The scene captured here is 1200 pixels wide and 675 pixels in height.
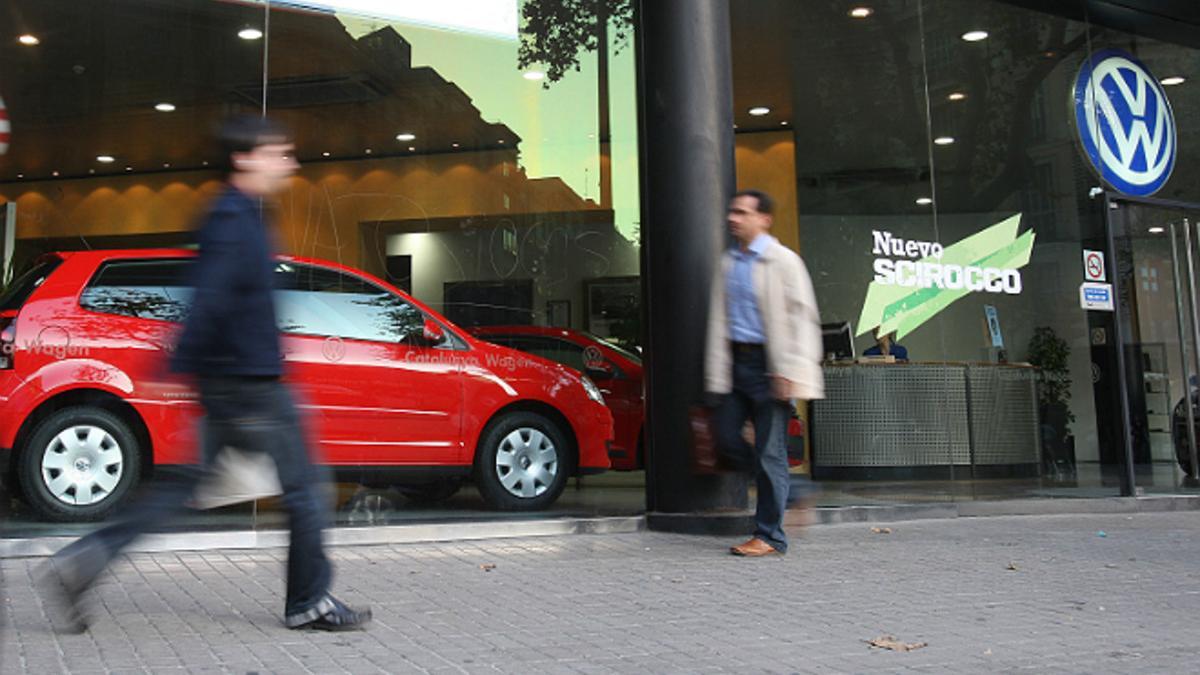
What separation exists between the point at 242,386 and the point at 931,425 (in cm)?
751

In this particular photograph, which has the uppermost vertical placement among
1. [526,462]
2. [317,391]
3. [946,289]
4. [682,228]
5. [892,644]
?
[682,228]

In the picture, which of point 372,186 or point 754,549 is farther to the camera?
point 372,186

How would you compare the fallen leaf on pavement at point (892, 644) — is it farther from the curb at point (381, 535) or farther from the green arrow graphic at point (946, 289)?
the green arrow graphic at point (946, 289)

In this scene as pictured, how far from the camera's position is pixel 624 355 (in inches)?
304

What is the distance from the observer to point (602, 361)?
787 centimetres

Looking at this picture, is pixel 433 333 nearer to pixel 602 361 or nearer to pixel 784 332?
pixel 602 361

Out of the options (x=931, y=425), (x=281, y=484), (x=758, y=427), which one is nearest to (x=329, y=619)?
(x=281, y=484)

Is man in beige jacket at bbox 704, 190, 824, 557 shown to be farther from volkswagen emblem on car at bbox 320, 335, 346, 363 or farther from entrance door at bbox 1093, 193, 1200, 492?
entrance door at bbox 1093, 193, 1200, 492

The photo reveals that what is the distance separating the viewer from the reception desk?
9672 mm

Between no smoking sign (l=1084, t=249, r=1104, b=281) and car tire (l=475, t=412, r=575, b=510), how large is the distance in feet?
16.2

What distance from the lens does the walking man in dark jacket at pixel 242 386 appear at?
144 inches

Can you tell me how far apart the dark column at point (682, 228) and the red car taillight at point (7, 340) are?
3798 mm

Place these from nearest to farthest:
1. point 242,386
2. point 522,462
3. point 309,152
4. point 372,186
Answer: point 242,386 → point 522,462 → point 309,152 → point 372,186

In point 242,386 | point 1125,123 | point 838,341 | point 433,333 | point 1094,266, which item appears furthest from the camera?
point 838,341
